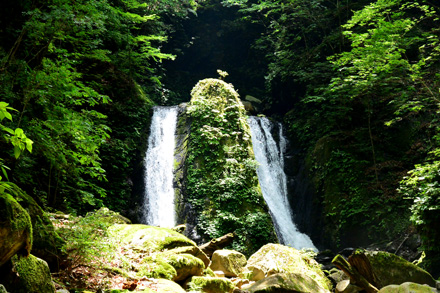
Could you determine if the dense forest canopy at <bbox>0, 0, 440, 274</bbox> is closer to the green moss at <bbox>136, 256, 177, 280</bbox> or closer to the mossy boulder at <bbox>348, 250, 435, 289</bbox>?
the green moss at <bbox>136, 256, 177, 280</bbox>

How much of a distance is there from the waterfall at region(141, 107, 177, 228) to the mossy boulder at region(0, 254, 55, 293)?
6381mm

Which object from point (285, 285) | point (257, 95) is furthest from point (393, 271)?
point (257, 95)

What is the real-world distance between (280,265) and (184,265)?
2226mm

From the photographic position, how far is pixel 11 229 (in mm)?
2482

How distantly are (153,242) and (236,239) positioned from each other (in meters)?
3.56

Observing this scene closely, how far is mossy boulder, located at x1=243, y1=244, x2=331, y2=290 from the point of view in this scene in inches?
242

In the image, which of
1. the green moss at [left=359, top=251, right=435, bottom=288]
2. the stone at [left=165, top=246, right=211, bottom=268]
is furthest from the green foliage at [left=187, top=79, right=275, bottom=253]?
the green moss at [left=359, top=251, right=435, bottom=288]

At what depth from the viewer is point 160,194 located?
10492 mm

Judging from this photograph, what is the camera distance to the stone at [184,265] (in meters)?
4.92

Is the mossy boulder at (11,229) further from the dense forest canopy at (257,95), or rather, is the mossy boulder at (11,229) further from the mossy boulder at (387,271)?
the mossy boulder at (387,271)

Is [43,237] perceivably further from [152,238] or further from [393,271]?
[393,271]

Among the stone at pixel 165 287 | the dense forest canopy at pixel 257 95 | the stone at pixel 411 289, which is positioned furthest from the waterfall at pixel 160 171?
the stone at pixel 411 289

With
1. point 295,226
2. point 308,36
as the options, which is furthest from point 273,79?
point 295,226

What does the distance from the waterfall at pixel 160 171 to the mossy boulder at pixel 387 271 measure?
5.41 m
